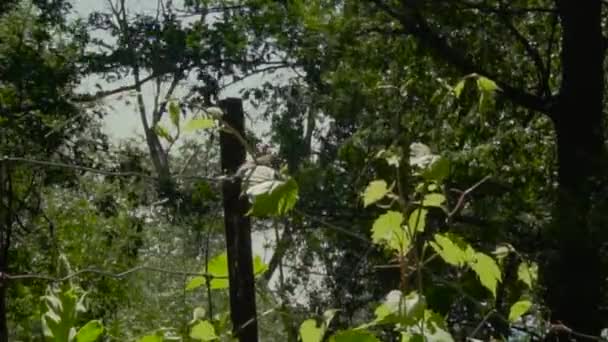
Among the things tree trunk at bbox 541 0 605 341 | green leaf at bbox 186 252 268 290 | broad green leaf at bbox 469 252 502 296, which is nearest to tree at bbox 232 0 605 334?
tree trunk at bbox 541 0 605 341

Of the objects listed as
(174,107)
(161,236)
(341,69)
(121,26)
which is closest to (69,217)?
(341,69)

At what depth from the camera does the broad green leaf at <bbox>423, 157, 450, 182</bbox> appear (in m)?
1.42

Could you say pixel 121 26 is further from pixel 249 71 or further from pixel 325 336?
pixel 325 336

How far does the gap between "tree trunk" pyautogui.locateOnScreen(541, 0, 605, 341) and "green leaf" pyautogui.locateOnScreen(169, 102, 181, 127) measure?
18.5 feet

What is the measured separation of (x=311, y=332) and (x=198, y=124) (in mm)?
291

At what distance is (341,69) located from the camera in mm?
9352

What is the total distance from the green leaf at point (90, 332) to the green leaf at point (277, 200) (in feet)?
0.84

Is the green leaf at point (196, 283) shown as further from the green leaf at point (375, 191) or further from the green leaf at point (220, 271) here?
the green leaf at point (375, 191)

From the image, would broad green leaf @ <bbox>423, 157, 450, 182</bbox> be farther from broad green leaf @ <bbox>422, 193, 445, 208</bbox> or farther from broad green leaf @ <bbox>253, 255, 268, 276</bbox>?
broad green leaf @ <bbox>253, 255, 268, 276</bbox>

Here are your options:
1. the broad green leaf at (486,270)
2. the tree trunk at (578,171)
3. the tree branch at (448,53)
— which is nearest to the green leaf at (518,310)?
the broad green leaf at (486,270)

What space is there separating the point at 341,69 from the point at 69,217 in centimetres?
258

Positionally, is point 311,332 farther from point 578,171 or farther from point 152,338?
point 578,171

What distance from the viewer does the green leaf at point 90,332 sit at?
4.98ft

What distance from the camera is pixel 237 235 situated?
6.50ft
